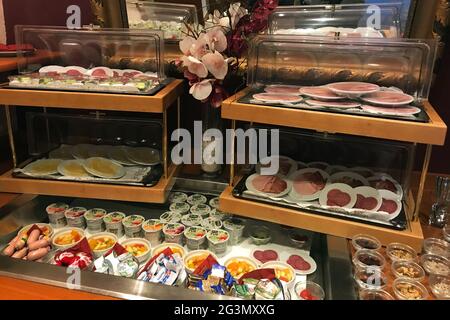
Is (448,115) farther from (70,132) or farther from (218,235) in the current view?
(70,132)

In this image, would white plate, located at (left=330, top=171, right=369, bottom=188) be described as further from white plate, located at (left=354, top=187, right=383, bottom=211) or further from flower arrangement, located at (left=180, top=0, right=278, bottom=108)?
flower arrangement, located at (left=180, top=0, right=278, bottom=108)

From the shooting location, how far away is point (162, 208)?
1.32 meters

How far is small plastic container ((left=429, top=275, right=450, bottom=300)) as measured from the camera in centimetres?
84


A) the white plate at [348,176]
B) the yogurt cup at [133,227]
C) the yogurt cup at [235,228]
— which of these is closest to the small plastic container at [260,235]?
the yogurt cup at [235,228]

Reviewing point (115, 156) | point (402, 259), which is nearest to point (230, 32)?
point (115, 156)

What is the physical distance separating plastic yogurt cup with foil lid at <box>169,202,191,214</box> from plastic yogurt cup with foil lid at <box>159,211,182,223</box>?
0.06 feet

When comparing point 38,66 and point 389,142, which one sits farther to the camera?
point 38,66

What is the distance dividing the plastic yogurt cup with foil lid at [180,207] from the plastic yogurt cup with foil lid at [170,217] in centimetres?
2

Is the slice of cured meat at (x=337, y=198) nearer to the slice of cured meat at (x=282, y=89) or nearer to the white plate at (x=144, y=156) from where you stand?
the slice of cured meat at (x=282, y=89)

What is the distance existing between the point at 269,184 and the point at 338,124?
321 millimetres

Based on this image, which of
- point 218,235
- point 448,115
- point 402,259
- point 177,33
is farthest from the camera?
point 177,33

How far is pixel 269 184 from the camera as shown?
3.73 ft

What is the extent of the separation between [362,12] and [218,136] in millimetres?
619

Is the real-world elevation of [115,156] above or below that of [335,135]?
below
